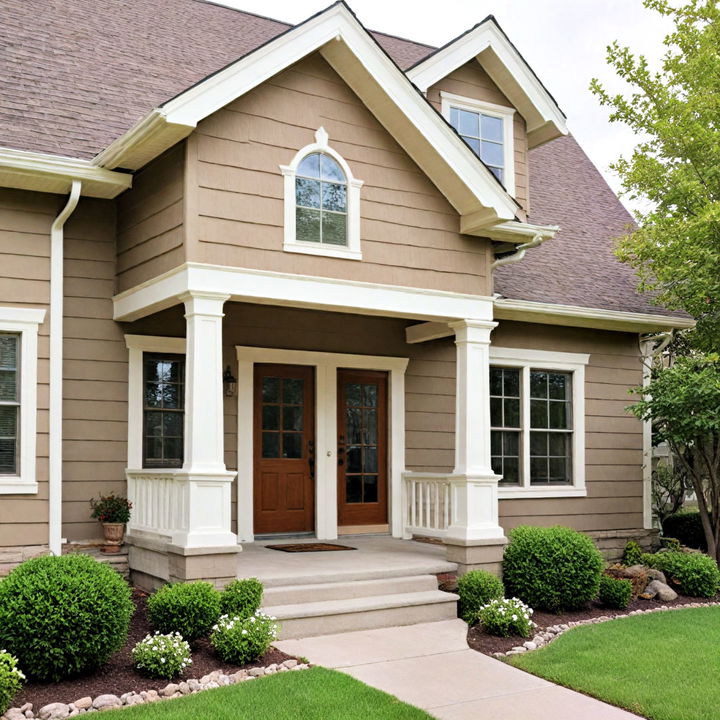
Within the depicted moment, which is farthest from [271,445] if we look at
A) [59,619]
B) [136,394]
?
[59,619]

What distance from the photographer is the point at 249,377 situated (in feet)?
32.1

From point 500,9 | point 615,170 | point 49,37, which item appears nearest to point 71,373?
point 49,37

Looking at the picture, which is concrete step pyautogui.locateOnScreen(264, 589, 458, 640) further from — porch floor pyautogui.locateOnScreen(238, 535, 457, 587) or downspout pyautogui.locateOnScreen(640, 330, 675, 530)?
downspout pyautogui.locateOnScreen(640, 330, 675, 530)

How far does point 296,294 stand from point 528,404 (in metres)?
4.26

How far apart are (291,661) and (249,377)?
3.98 metres

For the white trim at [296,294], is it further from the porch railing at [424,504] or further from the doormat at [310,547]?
the doormat at [310,547]

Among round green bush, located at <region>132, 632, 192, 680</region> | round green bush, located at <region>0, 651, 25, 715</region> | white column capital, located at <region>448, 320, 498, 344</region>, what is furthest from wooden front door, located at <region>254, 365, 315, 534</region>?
round green bush, located at <region>0, 651, 25, 715</region>

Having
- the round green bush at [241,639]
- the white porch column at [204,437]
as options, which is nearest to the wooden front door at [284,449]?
the white porch column at [204,437]

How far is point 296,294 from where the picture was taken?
7.96 metres

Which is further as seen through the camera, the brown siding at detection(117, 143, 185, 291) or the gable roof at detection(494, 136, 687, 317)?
the gable roof at detection(494, 136, 687, 317)

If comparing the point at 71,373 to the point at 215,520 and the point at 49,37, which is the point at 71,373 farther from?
the point at 49,37

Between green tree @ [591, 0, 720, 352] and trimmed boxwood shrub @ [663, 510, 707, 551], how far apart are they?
3095mm

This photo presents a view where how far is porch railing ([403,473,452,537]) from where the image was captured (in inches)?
391

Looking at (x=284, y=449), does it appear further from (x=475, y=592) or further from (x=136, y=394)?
(x=475, y=592)
